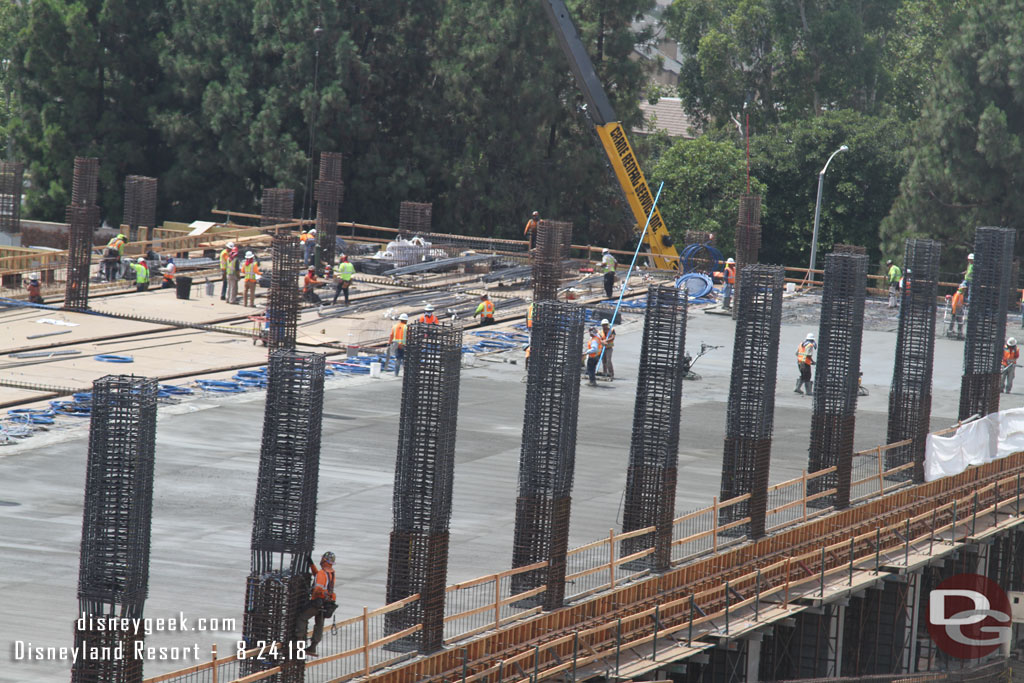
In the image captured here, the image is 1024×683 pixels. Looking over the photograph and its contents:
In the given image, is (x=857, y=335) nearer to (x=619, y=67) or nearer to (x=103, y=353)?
(x=103, y=353)

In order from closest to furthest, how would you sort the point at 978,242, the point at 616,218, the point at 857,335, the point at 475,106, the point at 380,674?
the point at 380,674 → the point at 857,335 → the point at 978,242 → the point at 475,106 → the point at 616,218

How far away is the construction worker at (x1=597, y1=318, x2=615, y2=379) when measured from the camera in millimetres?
45616

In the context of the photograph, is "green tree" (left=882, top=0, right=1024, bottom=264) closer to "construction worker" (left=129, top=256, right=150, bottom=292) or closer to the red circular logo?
"construction worker" (left=129, top=256, right=150, bottom=292)

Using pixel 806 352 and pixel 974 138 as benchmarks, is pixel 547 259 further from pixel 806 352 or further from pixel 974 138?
pixel 974 138

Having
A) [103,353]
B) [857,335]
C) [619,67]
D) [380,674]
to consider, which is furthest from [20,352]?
[619,67]

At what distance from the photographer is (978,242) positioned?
39.3 m

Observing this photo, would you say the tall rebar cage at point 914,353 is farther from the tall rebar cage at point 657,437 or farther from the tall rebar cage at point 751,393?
the tall rebar cage at point 657,437

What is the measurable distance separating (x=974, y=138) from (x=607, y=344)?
29807mm

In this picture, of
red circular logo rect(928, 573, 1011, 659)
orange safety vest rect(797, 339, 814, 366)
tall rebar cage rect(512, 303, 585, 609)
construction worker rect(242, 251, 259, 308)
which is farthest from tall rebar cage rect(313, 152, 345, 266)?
tall rebar cage rect(512, 303, 585, 609)

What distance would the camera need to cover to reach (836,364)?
111 feet

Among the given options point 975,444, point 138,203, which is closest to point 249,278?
point 138,203

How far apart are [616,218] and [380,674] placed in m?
59.6

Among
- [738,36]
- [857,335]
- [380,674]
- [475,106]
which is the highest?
[738,36]

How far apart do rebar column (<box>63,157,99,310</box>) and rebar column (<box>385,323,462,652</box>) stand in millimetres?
31069
